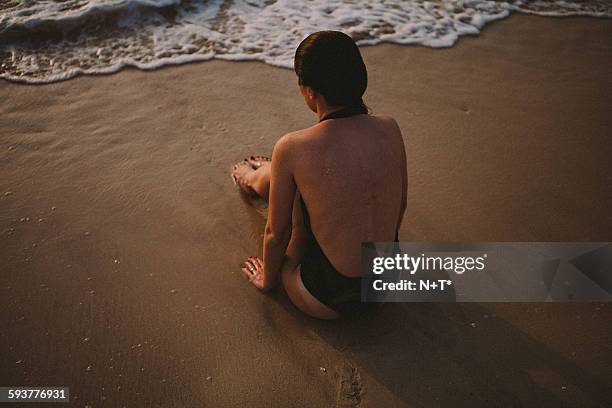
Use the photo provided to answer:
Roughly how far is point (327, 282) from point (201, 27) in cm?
327

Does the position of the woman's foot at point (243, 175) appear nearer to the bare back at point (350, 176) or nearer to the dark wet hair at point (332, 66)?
the bare back at point (350, 176)

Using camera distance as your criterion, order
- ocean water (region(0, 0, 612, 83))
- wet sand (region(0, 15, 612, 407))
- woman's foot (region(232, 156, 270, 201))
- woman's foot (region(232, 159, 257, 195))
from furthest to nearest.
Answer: ocean water (region(0, 0, 612, 83)) → woman's foot (region(232, 159, 257, 195)) → woman's foot (region(232, 156, 270, 201)) → wet sand (region(0, 15, 612, 407))

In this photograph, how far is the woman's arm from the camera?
177 cm

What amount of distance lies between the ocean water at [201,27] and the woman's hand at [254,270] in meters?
2.06

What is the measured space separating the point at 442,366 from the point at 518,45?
3.32m

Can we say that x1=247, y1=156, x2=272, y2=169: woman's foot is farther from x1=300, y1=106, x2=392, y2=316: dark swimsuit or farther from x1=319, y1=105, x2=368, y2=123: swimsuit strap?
x1=319, y1=105, x2=368, y2=123: swimsuit strap

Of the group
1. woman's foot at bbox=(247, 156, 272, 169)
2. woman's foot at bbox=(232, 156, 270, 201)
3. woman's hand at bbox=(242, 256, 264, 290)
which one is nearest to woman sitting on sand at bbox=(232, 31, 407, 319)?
woman's hand at bbox=(242, 256, 264, 290)

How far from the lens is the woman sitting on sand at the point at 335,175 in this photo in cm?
165

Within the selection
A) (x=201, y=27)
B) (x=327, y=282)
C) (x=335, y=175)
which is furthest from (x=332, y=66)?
(x=201, y=27)

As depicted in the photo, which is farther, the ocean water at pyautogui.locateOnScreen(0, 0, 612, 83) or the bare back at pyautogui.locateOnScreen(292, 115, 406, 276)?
the ocean water at pyautogui.locateOnScreen(0, 0, 612, 83)

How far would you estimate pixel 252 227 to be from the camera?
2.60 m

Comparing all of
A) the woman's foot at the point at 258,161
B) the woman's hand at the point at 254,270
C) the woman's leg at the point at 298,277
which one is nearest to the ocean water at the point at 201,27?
the woman's foot at the point at 258,161

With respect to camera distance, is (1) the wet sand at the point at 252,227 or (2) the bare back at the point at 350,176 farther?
(1) the wet sand at the point at 252,227

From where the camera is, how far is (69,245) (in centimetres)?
239
